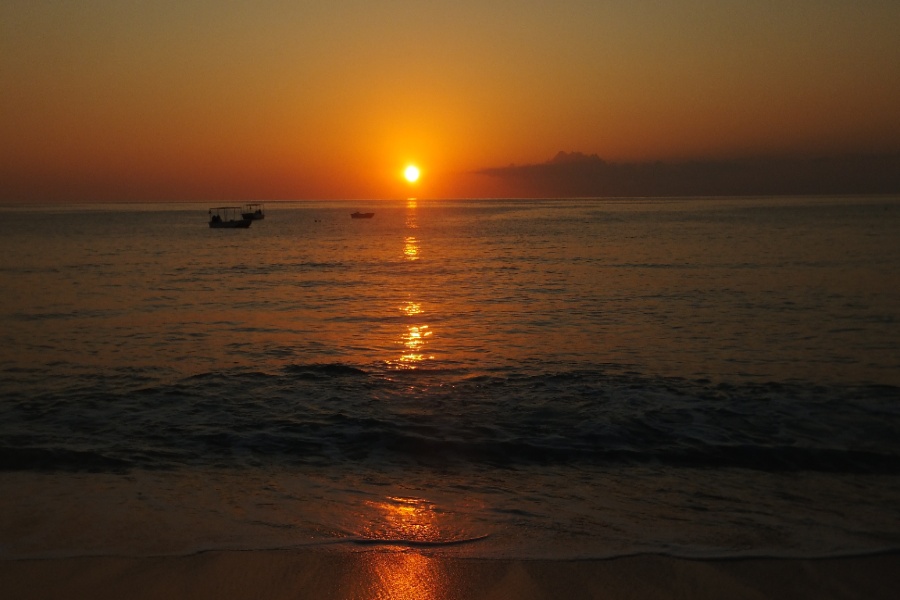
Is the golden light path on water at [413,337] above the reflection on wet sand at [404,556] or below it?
below

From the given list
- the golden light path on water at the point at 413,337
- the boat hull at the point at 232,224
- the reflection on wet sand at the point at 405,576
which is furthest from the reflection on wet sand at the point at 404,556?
the boat hull at the point at 232,224

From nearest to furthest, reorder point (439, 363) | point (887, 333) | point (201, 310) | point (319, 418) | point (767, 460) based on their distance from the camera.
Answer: point (767, 460) < point (319, 418) < point (439, 363) < point (887, 333) < point (201, 310)

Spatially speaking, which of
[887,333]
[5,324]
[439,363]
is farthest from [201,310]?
[887,333]

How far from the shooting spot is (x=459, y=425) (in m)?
11.0

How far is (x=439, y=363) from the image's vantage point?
1574 centimetres

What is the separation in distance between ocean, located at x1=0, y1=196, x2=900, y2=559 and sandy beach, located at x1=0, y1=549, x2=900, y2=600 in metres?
0.23

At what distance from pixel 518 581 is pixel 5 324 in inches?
804

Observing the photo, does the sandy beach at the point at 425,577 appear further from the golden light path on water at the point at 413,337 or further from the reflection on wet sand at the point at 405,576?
the golden light path on water at the point at 413,337

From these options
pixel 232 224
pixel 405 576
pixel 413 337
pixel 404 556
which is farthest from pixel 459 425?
pixel 232 224

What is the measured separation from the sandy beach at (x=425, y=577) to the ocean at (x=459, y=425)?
0.23 metres

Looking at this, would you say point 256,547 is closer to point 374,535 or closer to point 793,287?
point 374,535

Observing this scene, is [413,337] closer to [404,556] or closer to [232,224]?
[404,556]

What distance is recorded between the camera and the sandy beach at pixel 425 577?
554cm

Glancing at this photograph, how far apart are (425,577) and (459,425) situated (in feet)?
17.3
